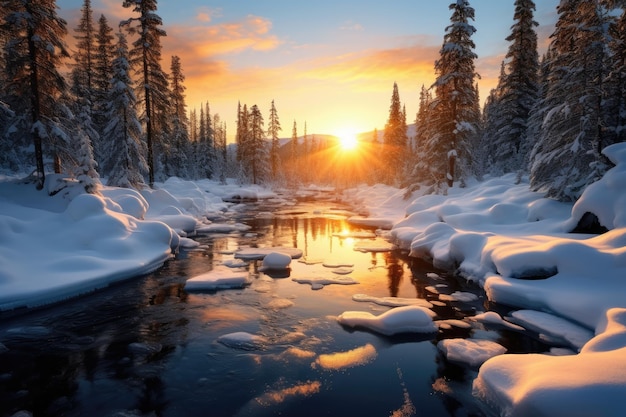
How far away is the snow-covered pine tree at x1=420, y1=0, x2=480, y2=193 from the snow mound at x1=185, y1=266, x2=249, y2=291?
1945 centimetres

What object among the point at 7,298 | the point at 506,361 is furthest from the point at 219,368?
the point at 7,298

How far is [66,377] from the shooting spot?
22.4ft

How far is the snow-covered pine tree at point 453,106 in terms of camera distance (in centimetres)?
2506

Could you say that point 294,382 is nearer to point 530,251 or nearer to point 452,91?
point 530,251

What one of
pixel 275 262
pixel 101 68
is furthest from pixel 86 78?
pixel 275 262

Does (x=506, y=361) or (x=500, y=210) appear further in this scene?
(x=500, y=210)

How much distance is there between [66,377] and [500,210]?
1691 centimetres

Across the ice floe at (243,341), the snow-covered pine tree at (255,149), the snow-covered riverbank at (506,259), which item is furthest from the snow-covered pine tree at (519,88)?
the snow-covered pine tree at (255,149)

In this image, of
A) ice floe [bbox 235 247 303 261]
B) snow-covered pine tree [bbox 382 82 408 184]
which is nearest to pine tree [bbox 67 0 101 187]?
ice floe [bbox 235 247 303 261]

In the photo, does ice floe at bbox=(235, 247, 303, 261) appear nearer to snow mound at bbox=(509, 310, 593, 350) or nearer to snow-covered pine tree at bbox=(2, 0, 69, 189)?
snow mound at bbox=(509, 310, 593, 350)

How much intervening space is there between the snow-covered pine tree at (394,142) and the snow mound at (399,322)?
4306cm

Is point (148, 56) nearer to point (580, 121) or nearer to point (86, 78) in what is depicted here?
point (86, 78)

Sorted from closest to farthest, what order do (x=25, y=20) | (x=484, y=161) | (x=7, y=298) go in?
(x=7, y=298) < (x=25, y=20) < (x=484, y=161)

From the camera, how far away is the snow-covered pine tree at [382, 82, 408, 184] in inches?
2061
